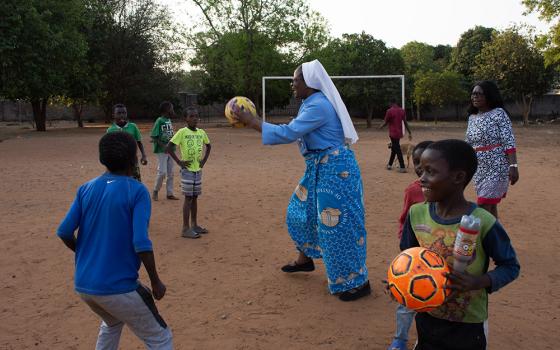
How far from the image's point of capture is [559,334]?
156 inches

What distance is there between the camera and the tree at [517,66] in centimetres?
3238

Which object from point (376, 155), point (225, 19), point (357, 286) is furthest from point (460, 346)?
point (225, 19)

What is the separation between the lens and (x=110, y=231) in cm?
272

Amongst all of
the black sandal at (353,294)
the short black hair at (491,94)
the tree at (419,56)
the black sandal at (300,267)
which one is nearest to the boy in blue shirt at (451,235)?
the black sandal at (353,294)

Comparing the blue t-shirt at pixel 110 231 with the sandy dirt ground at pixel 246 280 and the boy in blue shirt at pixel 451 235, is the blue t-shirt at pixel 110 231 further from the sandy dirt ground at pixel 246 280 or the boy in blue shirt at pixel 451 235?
the boy in blue shirt at pixel 451 235

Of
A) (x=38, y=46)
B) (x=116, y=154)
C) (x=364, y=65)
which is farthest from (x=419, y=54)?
(x=116, y=154)

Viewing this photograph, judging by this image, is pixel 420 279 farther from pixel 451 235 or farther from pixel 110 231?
pixel 110 231

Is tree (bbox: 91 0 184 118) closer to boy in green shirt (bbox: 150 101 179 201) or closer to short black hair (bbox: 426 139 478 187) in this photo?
boy in green shirt (bbox: 150 101 179 201)

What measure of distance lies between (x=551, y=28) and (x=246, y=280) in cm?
2339

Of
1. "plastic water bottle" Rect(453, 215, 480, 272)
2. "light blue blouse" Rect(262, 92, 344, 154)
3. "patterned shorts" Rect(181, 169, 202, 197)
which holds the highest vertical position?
"light blue blouse" Rect(262, 92, 344, 154)

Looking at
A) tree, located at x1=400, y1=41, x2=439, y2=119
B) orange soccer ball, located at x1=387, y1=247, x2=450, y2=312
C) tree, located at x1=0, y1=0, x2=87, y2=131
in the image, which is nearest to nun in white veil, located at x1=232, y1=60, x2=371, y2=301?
orange soccer ball, located at x1=387, y1=247, x2=450, y2=312

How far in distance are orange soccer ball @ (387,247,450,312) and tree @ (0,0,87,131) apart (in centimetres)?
1985

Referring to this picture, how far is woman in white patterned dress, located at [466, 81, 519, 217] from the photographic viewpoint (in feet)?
17.0

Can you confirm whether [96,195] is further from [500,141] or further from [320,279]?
[500,141]
